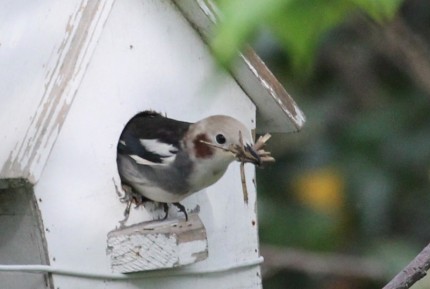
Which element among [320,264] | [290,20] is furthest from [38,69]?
[320,264]

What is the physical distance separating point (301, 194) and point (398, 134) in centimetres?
43

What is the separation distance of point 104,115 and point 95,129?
5 cm

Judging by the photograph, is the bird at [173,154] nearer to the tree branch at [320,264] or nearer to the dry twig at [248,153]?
the dry twig at [248,153]

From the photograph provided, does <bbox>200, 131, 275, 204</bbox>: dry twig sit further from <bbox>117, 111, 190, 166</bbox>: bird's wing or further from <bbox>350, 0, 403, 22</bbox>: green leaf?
<bbox>350, 0, 403, 22</bbox>: green leaf

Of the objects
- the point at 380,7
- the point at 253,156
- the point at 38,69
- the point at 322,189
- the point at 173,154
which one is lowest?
the point at 380,7

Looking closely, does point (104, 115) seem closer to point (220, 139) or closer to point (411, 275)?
point (220, 139)

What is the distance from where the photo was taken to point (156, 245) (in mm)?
2490

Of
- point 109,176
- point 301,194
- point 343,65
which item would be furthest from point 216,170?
point 343,65

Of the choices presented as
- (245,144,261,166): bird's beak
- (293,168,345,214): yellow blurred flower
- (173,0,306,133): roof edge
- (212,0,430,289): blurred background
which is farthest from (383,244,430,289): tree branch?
(293,168,345,214): yellow blurred flower

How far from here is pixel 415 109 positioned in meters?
4.27

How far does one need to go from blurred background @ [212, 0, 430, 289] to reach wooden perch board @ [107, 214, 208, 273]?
156 centimetres

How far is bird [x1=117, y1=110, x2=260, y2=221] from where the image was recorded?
8.34 ft

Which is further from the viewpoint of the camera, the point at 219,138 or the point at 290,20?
the point at 219,138

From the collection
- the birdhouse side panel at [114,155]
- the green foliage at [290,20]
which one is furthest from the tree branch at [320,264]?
the green foliage at [290,20]
